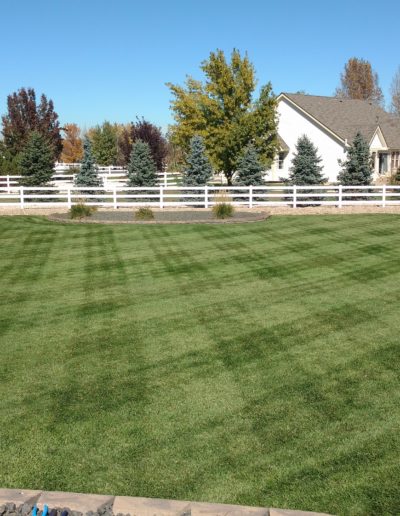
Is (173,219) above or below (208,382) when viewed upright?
above

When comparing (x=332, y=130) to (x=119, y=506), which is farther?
(x=332, y=130)

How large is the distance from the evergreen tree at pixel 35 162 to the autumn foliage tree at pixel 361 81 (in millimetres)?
64455

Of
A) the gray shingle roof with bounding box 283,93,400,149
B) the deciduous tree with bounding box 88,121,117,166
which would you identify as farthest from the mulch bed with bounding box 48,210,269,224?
the deciduous tree with bounding box 88,121,117,166

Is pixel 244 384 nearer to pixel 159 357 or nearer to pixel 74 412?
pixel 159 357

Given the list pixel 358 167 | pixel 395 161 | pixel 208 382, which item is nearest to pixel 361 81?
pixel 395 161

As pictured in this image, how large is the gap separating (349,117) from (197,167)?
942 inches

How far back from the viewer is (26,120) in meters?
56.7

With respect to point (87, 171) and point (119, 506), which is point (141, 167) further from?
point (119, 506)

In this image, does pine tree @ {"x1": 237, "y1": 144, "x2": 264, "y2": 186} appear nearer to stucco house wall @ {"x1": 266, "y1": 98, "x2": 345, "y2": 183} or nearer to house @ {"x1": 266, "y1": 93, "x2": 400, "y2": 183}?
stucco house wall @ {"x1": 266, "y1": 98, "x2": 345, "y2": 183}

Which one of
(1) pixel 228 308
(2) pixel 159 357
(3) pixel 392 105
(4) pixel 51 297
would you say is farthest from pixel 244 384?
(3) pixel 392 105

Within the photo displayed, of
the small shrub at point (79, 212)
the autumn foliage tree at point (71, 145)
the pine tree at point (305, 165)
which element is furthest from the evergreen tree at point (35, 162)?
the autumn foliage tree at point (71, 145)

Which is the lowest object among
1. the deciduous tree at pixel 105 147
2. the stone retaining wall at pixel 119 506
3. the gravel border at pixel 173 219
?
the stone retaining wall at pixel 119 506

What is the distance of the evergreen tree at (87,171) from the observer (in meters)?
34.4

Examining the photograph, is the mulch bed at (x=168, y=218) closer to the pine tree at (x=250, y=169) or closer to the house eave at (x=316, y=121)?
the pine tree at (x=250, y=169)
